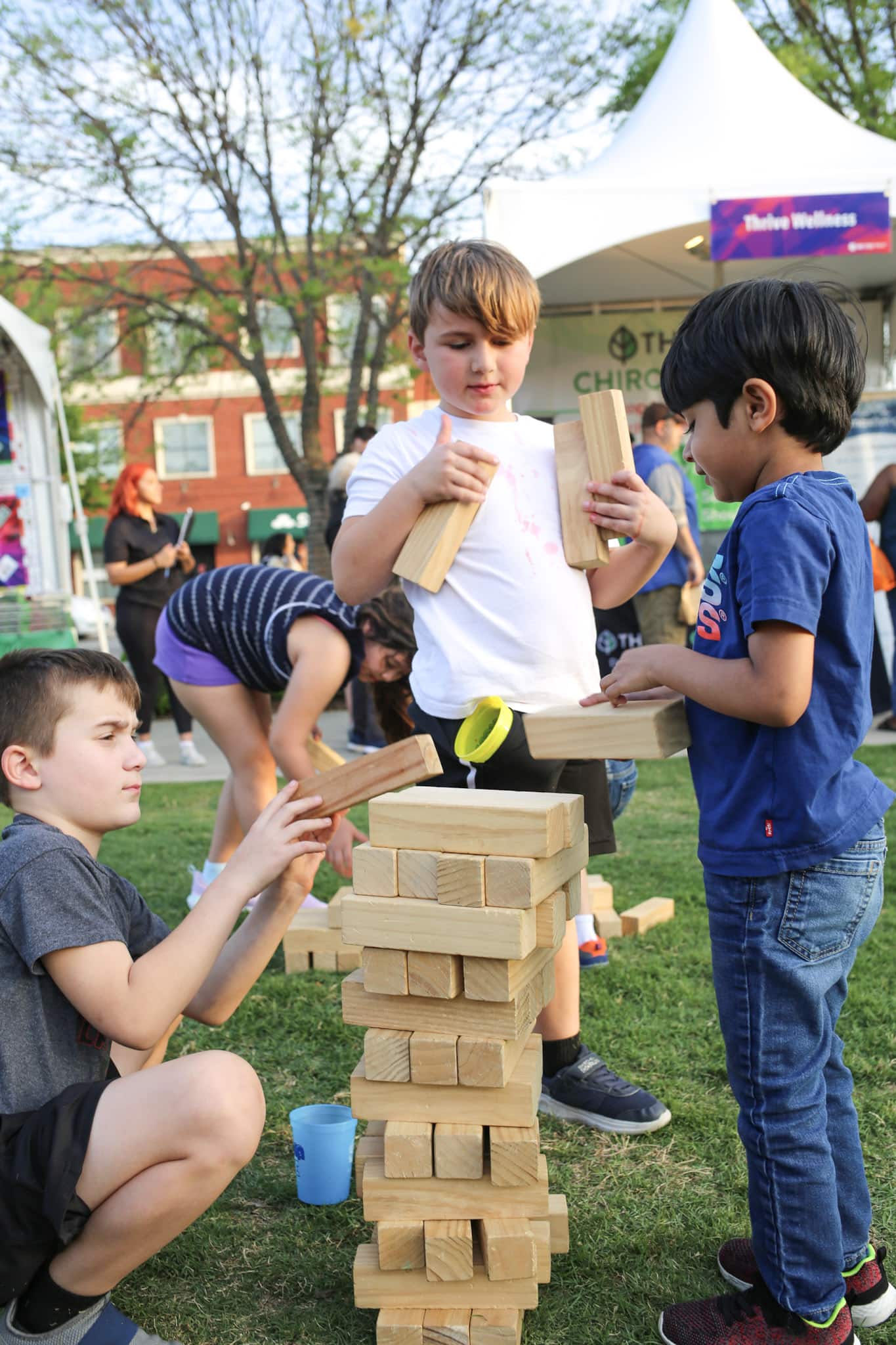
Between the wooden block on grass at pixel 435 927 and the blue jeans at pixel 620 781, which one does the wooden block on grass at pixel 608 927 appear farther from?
the wooden block on grass at pixel 435 927

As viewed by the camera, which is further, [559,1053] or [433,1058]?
[559,1053]

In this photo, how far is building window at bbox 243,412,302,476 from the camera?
36.7 metres

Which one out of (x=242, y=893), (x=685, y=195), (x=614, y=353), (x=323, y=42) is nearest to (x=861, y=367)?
(x=242, y=893)

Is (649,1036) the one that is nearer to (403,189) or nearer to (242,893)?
(242,893)

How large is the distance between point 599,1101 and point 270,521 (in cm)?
3596

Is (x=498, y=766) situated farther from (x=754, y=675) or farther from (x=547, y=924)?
(x=754, y=675)

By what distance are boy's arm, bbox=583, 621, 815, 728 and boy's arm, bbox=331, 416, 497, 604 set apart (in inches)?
20.9

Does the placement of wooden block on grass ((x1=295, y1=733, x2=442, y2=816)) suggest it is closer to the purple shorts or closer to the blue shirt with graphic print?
the blue shirt with graphic print

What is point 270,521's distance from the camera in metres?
37.6

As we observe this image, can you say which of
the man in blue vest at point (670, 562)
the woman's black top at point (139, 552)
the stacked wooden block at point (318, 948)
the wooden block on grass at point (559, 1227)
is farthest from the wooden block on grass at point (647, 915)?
the woman's black top at point (139, 552)

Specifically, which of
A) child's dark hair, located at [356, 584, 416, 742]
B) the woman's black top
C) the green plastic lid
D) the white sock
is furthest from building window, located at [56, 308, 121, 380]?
the green plastic lid

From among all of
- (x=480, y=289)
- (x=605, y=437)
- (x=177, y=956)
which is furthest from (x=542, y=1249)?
(x=480, y=289)

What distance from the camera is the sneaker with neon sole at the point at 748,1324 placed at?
1789mm

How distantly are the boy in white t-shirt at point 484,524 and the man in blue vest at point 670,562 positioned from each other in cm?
437
